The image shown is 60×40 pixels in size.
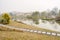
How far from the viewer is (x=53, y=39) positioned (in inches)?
554

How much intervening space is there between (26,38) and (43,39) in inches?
70.5

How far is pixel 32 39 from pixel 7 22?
1678cm

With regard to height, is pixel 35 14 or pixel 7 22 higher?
pixel 7 22

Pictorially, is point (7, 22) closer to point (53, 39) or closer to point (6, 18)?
point (6, 18)

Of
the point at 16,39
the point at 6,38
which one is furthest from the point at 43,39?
the point at 6,38

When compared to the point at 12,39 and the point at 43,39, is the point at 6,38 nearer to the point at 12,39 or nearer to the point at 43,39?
the point at 12,39

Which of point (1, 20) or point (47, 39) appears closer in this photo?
point (47, 39)

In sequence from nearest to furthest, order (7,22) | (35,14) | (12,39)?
1. (12,39)
2. (7,22)
3. (35,14)

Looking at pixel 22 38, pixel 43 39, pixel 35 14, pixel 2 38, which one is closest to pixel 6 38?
pixel 2 38

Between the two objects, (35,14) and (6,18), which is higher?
(6,18)

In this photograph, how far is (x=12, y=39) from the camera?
13.8 metres

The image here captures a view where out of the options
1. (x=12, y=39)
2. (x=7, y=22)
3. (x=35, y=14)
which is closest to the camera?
(x=12, y=39)

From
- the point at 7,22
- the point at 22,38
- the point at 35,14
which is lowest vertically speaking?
the point at 35,14

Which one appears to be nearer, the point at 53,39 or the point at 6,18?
the point at 53,39
